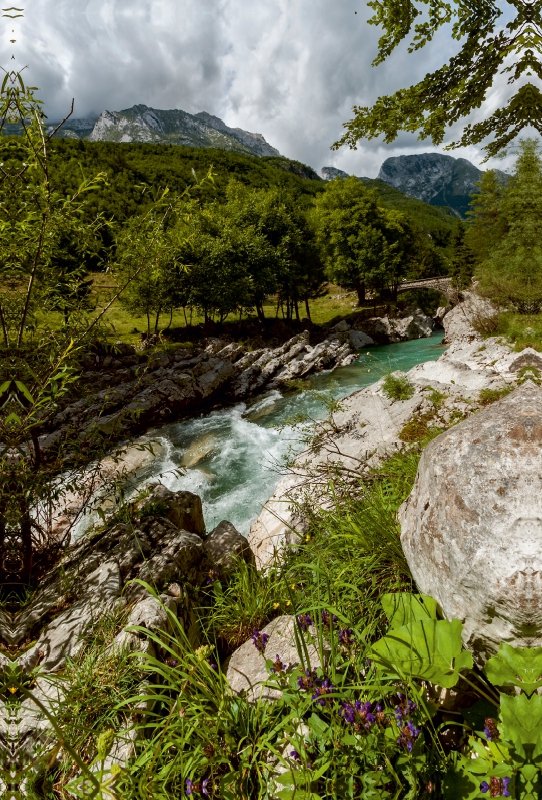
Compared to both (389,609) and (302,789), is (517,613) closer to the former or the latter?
(389,609)

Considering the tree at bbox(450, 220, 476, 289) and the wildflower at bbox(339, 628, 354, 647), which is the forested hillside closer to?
the tree at bbox(450, 220, 476, 289)

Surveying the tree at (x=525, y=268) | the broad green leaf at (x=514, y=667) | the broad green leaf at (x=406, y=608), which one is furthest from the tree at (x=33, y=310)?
the tree at (x=525, y=268)

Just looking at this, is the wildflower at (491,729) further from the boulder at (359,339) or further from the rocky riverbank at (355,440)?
the boulder at (359,339)

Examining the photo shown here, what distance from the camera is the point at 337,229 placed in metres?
35.0

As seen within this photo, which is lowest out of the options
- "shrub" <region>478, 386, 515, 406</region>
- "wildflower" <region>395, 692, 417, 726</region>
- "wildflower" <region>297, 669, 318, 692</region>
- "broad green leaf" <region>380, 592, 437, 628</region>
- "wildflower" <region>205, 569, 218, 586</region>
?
"wildflower" <region>205, 569, 218, 586</region>

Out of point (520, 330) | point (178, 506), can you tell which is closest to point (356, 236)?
point (520, 330)

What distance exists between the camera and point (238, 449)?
12086mm

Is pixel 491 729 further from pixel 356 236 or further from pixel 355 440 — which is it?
pixel 356 236

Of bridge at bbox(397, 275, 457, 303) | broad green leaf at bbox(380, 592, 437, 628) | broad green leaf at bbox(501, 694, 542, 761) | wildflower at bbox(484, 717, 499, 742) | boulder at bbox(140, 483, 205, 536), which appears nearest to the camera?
broad green leaf at bbox(501, 694, 542, 761)

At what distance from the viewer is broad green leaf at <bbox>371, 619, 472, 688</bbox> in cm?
154

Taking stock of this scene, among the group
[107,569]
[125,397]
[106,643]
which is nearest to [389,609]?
[106,643]

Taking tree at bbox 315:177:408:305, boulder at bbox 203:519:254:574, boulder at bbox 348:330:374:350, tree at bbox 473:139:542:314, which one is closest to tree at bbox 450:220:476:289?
tree at bbox 315:177:408:305

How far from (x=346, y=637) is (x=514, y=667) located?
770 millimetres

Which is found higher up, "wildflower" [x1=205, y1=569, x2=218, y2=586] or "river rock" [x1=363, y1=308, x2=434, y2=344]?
"wildflower" [x1=205, y1=569, x2=218, y2=586]
